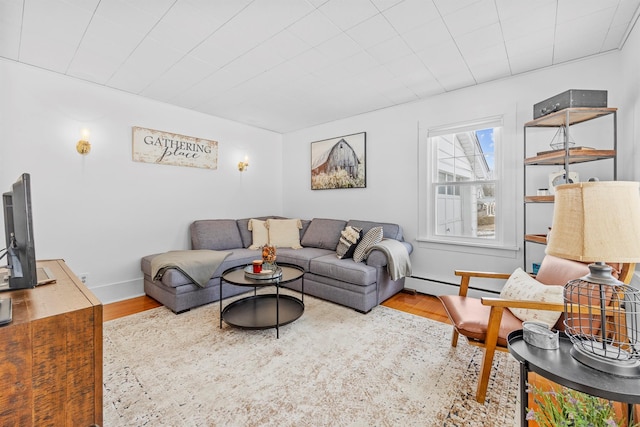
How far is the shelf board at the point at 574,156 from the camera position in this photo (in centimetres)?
217

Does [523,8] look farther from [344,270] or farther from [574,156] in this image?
[344,270]

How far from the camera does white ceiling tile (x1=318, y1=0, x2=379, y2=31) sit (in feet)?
6.25

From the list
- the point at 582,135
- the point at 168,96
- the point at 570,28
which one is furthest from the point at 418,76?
the point at 168,96

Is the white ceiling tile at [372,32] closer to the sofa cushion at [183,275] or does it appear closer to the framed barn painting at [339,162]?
the framed barn painting at [339,162]

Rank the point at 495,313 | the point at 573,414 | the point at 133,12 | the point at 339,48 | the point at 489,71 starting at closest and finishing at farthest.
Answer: the point at 573,414 < the point at 495,313 < the point at 133,12 < the point at 339,48 < the point at 489,71

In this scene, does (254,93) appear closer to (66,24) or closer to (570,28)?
(66,24)

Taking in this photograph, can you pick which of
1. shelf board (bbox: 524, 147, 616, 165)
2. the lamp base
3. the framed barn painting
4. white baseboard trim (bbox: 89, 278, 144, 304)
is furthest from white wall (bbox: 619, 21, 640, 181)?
white baseboard trim (bbox: 89, 278, 144, 304)

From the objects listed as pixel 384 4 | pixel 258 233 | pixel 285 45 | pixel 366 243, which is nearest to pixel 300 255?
pixel 366 243

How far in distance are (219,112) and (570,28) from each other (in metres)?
3.89

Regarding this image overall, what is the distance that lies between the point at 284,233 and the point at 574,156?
11.2 ft

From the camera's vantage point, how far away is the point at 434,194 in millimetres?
3621

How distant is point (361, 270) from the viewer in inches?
116

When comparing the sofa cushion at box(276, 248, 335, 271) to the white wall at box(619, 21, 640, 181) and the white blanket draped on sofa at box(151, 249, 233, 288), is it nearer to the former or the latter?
the white blanket draped on sofa at box(151, 249, 233, 288)

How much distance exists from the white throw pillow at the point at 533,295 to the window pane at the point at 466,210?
1.41 meters
